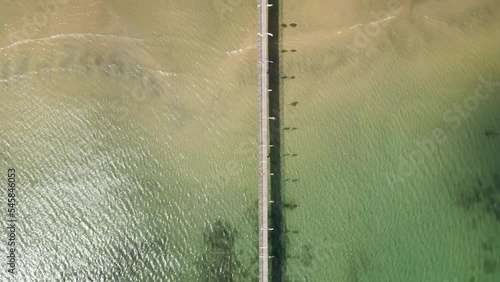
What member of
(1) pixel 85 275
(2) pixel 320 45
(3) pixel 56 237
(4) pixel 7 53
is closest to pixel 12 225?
(3) pixel 56 237

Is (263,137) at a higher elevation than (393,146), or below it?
higher

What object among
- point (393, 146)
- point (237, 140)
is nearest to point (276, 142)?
point (237, 140)

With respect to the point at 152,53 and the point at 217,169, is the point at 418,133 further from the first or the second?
the point at 152,53

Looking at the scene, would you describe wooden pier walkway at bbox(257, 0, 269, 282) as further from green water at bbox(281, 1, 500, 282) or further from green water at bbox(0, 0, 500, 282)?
green water at bbox(281, 1, 500, 282)

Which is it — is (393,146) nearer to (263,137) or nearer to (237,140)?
(263,137)

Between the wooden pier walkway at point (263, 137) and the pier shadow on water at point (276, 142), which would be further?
the pier shadow on water at point (276, 142)

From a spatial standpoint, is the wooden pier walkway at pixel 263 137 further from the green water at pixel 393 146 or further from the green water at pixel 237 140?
the green water at pixel 393 146

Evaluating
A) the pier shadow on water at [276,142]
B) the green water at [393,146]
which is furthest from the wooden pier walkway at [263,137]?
the green water at [393,146]
